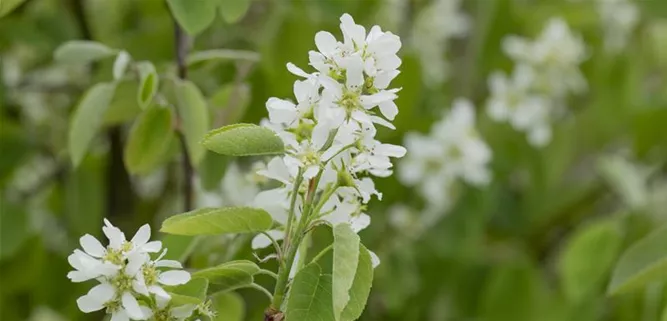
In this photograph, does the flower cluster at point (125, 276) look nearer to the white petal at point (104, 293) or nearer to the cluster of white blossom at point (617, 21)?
the white petal at point (104, 293)

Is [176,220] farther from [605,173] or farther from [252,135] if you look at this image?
[605,173]

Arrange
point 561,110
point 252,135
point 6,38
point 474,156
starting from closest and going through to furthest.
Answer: point 252,135
point 6,38
point 474,156
point 561,110

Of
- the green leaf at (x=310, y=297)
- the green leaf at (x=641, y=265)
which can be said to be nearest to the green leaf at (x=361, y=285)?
the green leaf at (x=310, y=297)

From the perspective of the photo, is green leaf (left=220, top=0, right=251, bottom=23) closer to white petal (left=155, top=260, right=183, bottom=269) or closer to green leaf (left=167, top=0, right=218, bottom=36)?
green leaf (left=167, top=0, right=218, bottom=36)

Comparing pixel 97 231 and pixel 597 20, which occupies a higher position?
pixel 597 20

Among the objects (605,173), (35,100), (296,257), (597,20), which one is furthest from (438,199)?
(296,257)

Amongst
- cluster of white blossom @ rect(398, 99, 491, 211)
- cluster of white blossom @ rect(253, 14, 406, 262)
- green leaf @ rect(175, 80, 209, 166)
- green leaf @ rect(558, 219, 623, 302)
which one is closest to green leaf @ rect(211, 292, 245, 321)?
green leaf @ rect(175, 80, 209, 166)

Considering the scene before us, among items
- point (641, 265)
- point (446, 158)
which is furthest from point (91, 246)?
point (446, 158)

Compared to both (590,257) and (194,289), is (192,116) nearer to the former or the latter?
(194,289)
